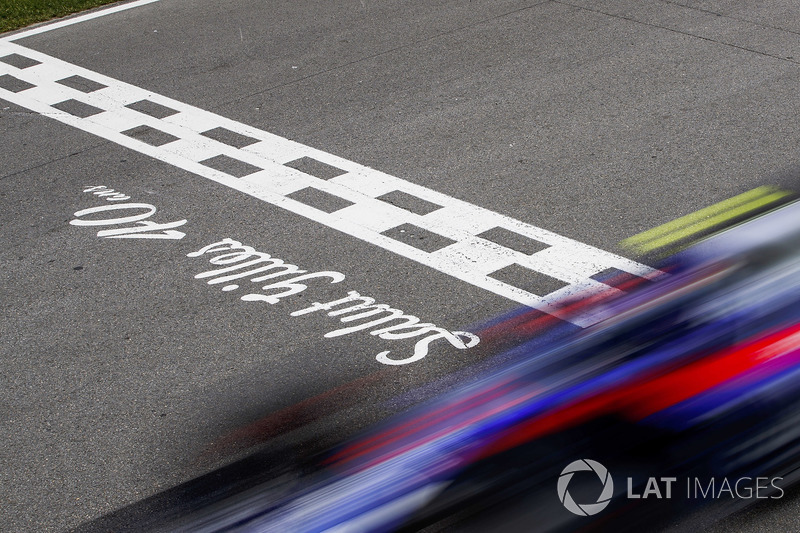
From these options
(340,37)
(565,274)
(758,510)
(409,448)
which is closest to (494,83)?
(340,37)

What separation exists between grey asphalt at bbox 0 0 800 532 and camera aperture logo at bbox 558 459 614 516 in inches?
59.5

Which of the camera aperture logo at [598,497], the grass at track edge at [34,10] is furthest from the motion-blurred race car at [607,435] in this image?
the grass at track edge at [34,10]

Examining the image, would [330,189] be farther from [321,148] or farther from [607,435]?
[607,435]

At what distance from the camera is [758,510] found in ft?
15.4

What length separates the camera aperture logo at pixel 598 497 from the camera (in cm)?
339

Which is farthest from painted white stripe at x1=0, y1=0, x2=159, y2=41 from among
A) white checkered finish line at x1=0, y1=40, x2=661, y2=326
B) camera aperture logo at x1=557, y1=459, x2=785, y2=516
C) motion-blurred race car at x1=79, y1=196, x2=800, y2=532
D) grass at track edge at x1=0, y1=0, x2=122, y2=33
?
camera aperture logo at x1=557, y1=459, x2=785, y2=516

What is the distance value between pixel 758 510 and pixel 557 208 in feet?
11.5

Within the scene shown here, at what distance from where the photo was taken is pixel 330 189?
829cm

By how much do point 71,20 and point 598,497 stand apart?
1059 cm

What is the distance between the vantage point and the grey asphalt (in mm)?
5852

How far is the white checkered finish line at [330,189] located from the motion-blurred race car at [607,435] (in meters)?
2.43

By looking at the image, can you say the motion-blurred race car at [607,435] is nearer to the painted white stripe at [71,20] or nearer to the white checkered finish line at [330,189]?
the white checkered finish line at [330,189]

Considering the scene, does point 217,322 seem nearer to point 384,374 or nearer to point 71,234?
point 384,374

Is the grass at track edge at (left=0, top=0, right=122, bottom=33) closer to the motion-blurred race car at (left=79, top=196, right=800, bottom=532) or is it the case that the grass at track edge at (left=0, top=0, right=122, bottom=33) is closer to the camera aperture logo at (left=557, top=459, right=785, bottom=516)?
the motion-blurred race car at (left=79, top=196, right=800, bottom=532)
